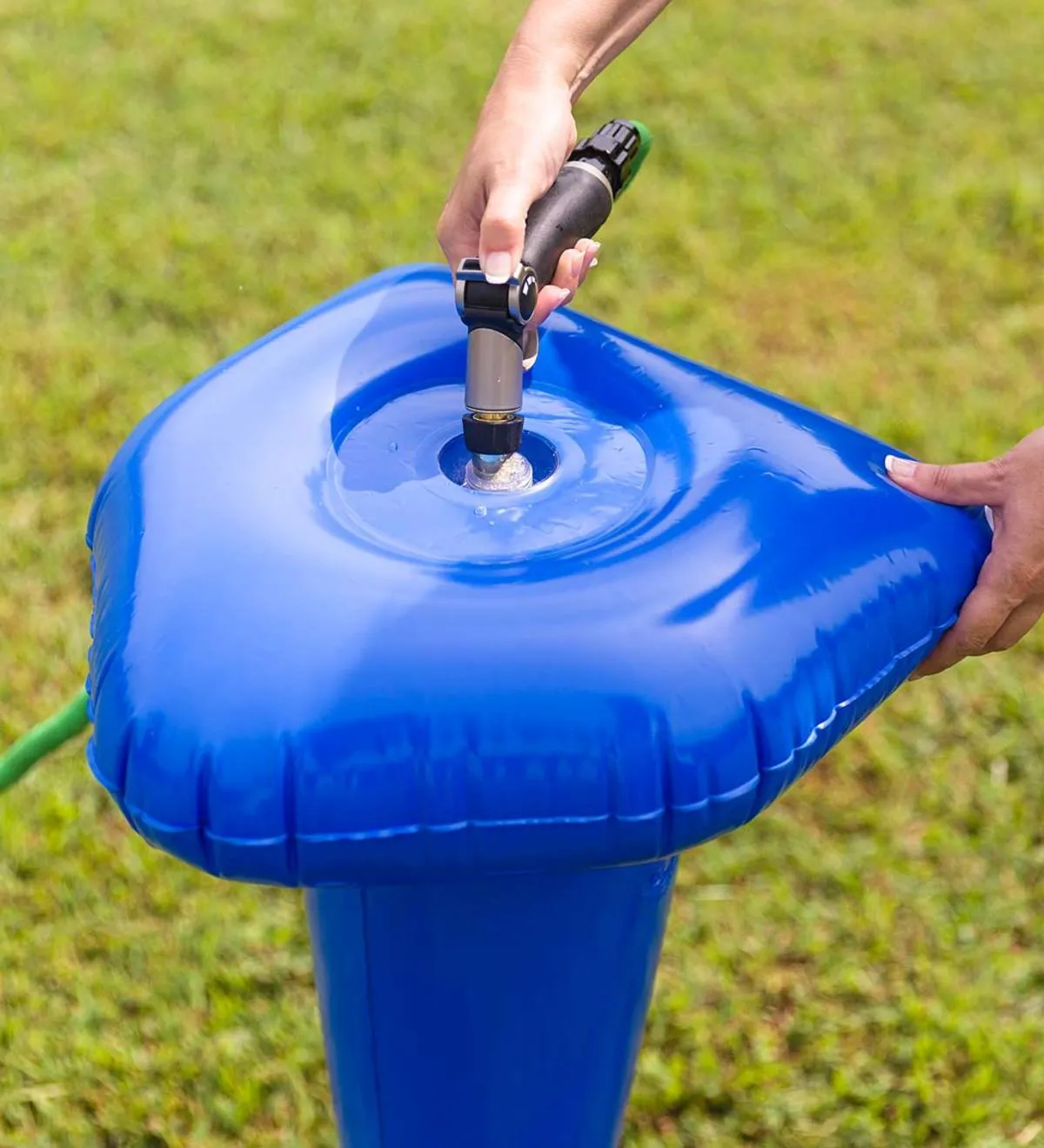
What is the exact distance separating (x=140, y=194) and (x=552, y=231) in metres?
2.23

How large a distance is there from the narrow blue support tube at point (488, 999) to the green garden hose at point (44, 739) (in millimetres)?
302

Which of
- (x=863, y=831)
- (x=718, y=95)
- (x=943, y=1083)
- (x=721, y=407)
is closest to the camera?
(x=721, y=407)

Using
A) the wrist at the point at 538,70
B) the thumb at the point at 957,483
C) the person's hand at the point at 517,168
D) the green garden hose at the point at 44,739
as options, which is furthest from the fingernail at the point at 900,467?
the green garden hose at the point at 44,739

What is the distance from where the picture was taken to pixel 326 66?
354 centimetres

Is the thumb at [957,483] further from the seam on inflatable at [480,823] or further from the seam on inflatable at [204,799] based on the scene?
the seam on inflatable at [204,799]

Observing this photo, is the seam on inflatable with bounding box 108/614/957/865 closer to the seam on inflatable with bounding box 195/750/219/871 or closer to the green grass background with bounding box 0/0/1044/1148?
the seam on inflatable with bounding box 195/750/219/871

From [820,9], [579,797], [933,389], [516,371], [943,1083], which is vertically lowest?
[943,1083]

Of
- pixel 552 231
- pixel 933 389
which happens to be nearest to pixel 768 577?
pixel 552 231

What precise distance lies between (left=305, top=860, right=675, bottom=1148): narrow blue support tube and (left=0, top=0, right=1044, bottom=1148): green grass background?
41 cm

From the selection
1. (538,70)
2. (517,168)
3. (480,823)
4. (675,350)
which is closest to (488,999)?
(480,823)

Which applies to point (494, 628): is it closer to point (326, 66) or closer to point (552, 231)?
point (552, 231)

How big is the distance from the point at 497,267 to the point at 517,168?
15 centimetres

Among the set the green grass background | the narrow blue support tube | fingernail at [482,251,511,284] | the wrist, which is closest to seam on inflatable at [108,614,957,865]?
the narrow blue support tube

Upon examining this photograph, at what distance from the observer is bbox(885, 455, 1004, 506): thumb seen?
1.12m
